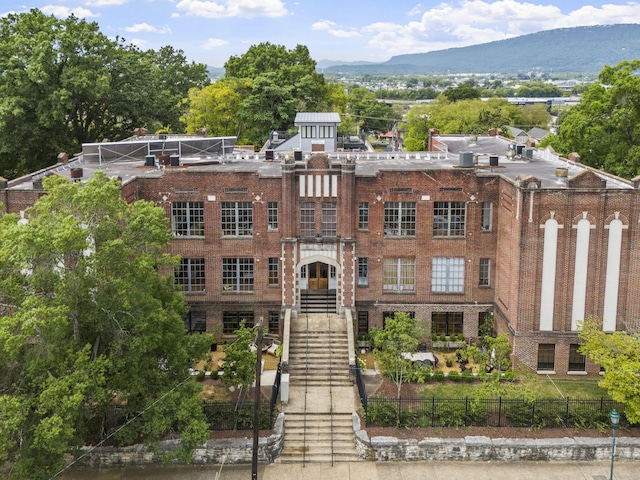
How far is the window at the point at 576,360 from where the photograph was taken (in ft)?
114

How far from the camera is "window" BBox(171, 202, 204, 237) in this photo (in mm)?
38000

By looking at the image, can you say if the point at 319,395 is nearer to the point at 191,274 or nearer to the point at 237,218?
the point at 191,274

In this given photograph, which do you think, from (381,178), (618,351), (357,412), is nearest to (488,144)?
(381,178)

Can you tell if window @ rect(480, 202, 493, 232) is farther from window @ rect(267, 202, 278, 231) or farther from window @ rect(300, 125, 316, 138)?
window @ rect(300, 125, 316, 138)

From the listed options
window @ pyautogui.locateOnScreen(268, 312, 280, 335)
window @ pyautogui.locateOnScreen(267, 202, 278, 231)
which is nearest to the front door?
window @ pyautogui.locateOnScreen(268, 312, 280, 335)

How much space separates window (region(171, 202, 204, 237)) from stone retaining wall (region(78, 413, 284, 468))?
Result: 1367cm

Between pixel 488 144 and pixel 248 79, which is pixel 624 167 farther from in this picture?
pixel 248 79

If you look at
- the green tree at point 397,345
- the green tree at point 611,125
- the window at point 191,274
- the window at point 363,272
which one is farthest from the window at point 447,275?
the green tree at point 611,125

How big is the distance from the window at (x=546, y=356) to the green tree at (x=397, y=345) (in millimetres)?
7007

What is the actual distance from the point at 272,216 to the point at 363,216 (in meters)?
5.16

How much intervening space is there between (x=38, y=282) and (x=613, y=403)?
81.7ft

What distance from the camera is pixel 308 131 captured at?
58.9 metres

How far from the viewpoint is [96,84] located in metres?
52.8

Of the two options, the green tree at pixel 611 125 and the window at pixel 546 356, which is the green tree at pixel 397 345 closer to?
the window at pixel 546 356
